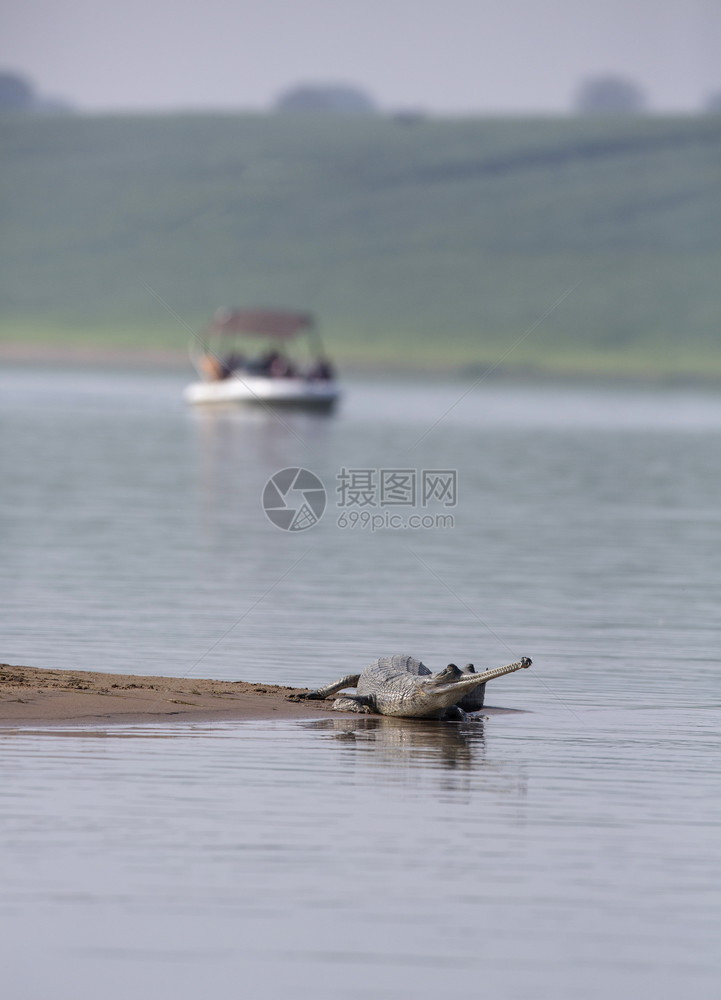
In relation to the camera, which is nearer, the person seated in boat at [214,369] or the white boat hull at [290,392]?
the white boat hull at [290,392]

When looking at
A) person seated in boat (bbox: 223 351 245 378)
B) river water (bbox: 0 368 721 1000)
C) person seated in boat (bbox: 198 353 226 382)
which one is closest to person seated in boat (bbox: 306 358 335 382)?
person seated in boat (bbox: 223 351 245 378)

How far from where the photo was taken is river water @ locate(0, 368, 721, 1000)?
9102 millimetres

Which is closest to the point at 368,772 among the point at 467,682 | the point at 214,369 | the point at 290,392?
the point at 467,682

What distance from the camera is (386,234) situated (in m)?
169

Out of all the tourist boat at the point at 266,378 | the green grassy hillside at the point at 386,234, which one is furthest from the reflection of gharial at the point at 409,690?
the green grassy hillside at the point at 386,234

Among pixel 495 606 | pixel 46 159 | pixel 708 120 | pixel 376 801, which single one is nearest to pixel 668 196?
pixel 708 120

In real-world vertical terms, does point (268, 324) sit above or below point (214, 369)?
above

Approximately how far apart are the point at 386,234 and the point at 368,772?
158398mm

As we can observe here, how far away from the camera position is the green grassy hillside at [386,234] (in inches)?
5886

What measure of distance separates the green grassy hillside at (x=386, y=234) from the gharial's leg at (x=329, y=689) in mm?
125593

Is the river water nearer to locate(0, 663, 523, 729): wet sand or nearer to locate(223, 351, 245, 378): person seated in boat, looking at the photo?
locate(0, 663, 523, 729): wet sand

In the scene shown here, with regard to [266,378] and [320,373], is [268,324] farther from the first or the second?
[266,378]

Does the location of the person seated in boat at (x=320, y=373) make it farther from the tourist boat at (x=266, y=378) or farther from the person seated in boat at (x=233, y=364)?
the person seated in boat at (x=233, y=364)

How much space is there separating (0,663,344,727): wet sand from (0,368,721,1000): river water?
1.13 ft
